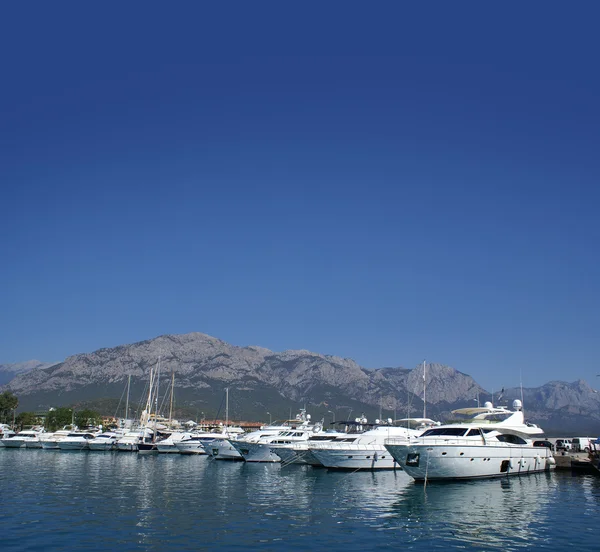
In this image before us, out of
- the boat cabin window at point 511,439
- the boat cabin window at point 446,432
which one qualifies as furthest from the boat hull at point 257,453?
the boat cabin window at point 511,439

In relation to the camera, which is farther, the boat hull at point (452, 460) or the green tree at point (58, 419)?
the green tree at point (58, 419)

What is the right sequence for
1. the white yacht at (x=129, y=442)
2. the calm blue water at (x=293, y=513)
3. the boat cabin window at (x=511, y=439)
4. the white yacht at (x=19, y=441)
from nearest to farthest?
the calm blue water at (x=293, y=513)
the boat cabin window at (x=511, y=439)
the white yacht at (x=129, y=442)
the white yacht at (x=19, y=441)

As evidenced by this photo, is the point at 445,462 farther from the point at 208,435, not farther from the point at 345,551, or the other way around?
the point at 208,435

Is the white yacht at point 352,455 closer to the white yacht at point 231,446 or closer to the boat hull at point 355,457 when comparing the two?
the boat hull at point 355,457

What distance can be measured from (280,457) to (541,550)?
143 feet

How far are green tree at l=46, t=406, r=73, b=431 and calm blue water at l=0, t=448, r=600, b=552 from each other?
108321 millimetres

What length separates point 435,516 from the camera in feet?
94.1

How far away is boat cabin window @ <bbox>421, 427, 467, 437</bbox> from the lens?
42.2m

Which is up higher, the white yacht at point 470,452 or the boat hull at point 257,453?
the white yacht at point 470,452

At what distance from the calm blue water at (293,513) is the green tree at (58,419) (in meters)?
108

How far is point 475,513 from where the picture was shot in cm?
2945

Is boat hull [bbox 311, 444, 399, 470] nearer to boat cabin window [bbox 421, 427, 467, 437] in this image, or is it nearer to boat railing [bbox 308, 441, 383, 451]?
boat railing [bbox 308, 441, 383, 451]

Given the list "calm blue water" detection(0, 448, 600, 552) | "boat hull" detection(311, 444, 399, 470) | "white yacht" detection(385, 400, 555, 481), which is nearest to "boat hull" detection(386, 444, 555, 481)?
"white yacht" detection(385, 400, 555, 481)

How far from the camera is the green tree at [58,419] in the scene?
144500mm
